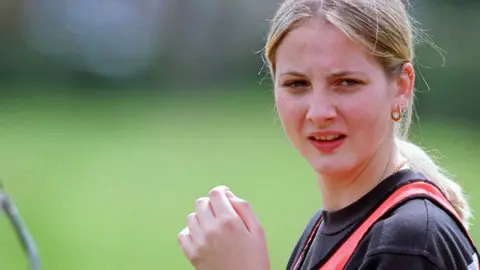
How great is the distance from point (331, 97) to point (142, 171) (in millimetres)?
10091

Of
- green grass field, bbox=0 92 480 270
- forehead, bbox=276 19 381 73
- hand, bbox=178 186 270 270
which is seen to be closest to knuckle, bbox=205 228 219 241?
hand, bbox=178 186 270 270

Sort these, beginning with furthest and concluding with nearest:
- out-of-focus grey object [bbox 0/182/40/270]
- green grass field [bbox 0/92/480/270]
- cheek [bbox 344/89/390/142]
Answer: green grass field [bbox 0/92/480/270] → cheek [bbox 344/89/390/142] → out-of-focus grey object [bbox 0/182/40/270]

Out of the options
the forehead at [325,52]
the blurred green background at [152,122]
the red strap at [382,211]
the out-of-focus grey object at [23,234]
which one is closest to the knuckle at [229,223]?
the red strap at [382,211]

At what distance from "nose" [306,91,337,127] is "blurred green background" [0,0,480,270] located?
14.8ft

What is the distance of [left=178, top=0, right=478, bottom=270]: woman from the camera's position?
50.1 inches

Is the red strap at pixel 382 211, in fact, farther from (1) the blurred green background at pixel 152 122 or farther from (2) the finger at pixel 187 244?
(1) the blurred green background at pixel 152 122

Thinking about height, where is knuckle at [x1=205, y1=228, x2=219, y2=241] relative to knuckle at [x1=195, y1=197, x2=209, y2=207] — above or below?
below

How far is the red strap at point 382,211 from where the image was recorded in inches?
51.3

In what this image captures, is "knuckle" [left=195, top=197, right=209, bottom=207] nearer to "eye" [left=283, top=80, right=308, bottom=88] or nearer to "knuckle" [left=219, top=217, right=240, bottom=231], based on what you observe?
"knuckle" [left=219, top=217, right=240, bottom=231]

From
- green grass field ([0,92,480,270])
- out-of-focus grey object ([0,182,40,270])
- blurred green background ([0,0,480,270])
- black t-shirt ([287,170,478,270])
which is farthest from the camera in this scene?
blurred green background ([0,0,480,270])

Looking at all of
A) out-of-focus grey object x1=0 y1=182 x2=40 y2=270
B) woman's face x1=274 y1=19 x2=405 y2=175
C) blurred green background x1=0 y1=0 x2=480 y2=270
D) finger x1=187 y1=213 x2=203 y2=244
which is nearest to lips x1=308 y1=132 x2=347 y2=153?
woman's face x1=274 y1=19 x2=405 y2=175

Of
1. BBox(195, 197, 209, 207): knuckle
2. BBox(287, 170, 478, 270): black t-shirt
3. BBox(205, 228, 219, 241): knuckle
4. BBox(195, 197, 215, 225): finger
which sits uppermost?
BBox(195, 197, 209, 207): knuckle

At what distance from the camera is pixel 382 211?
132 centimetres

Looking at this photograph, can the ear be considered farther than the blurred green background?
No
